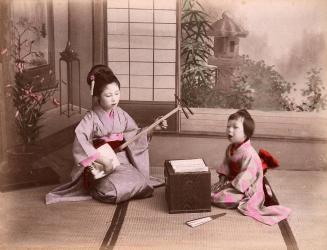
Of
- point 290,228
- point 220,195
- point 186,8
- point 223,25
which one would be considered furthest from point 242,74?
point 290,228

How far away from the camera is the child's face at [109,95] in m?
3.36

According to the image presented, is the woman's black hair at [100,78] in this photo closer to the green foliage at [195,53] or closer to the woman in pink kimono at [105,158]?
the woman in pink kimono at [105,158]

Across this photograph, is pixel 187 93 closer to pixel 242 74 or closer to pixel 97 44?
pixel 242 74

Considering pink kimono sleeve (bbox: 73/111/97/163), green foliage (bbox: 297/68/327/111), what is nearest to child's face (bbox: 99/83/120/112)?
pink kimono sleeve (bbox: 73/111/97/163)

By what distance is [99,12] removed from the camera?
377 cm

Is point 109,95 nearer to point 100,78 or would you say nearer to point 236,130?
→ point 100,78

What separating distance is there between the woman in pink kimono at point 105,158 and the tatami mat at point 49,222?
105mm

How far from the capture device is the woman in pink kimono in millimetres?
3338

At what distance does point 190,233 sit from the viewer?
2996 mm

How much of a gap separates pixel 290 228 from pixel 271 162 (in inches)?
19.3

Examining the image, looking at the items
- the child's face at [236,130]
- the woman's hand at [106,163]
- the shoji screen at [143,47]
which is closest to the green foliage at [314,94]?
the child's face at [236,130]

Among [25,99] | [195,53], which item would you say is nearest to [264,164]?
[195,53]

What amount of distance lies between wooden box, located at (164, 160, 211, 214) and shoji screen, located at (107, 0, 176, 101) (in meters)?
0.91

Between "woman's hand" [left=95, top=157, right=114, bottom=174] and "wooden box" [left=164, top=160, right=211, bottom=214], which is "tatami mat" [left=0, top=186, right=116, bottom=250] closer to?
"woman's hand" [left=95, top=157, right=114, bottom=174]
